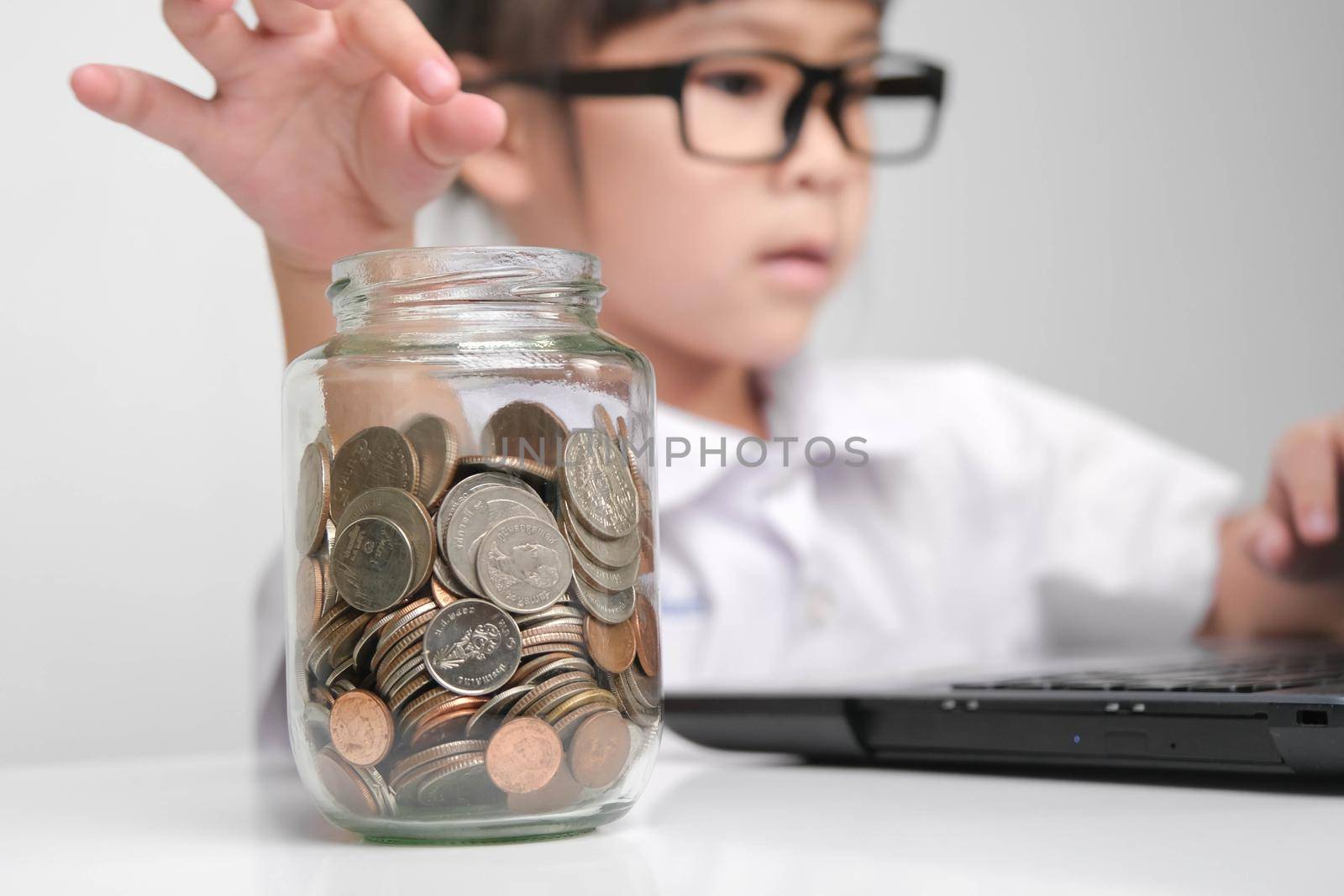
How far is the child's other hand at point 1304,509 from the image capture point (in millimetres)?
1031

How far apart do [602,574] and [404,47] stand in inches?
8.4

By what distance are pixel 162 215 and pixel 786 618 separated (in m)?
0.69

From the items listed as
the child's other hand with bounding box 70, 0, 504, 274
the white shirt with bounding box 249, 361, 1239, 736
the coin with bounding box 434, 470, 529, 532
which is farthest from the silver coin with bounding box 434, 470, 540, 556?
the white shirt with bounding box 249, 361, 1239, 736

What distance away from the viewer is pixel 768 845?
15.3 inches

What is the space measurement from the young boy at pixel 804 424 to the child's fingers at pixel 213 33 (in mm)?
452

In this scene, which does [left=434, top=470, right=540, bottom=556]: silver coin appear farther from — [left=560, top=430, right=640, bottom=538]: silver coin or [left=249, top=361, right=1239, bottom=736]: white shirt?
[left=249, top=361, right=1239, bottom=736]: white shirt

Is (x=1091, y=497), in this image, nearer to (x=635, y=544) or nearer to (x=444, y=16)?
(x=444, y=16)

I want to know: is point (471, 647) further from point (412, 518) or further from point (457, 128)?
point (457, 128)

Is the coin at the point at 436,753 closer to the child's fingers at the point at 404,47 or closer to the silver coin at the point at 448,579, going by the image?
the silver coin at the point at 448,579

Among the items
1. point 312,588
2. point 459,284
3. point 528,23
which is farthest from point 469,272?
point 528,23

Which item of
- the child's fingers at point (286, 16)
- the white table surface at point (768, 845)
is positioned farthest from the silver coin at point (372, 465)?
the child's fingers at point (286, 16)

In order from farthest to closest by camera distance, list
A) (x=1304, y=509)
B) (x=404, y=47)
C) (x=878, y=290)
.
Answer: (x=878, y=290) < (x=1304, y=509) < (x=404, y=47)

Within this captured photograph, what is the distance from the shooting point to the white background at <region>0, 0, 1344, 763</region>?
1079 mm

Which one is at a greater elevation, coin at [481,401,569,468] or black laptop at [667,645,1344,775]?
coin at [481,401,569,468]
